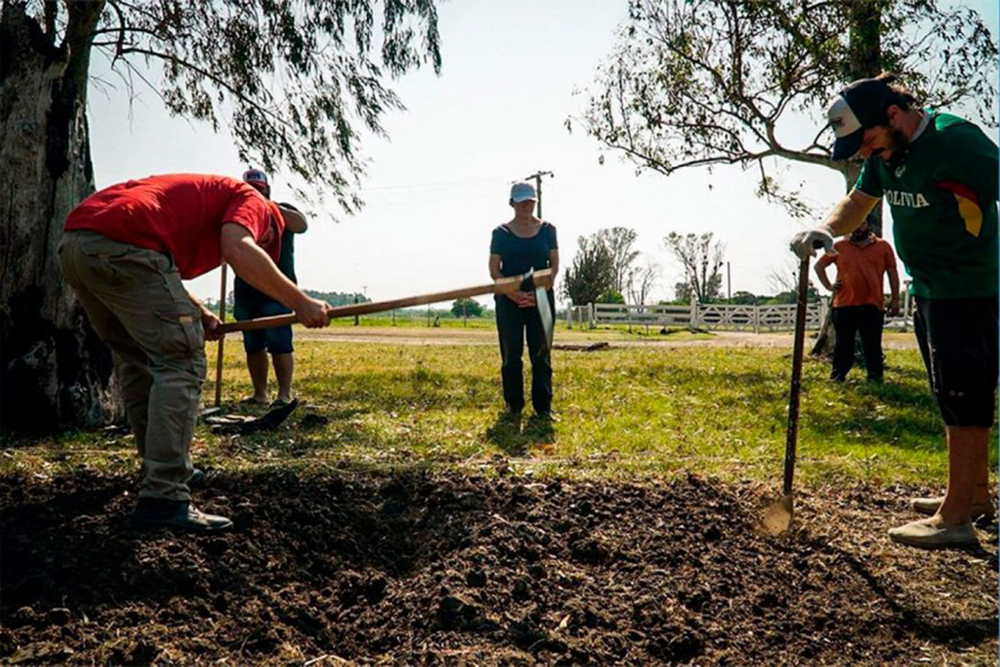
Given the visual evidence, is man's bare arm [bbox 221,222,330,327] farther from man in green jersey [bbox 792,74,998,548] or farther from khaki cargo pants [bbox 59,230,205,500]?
man in green jersey [bbox 792,74,998,548]

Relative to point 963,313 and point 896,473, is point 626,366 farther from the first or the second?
point 963,313

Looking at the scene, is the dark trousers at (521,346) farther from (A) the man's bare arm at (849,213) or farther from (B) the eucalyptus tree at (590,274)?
(B) the eucalyptus tree at (590,274)

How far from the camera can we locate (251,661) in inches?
100.0

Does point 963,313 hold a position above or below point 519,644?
above

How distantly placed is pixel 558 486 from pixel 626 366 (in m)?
7.65

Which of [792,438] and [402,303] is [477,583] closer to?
[402,303]

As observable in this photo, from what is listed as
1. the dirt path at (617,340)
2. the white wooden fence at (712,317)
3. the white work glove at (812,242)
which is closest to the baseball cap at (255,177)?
the white work glove at (812,242)

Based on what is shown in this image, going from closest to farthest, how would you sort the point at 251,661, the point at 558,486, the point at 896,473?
1. the point at 251,661
2. the point at 558,486
3. the point at 896,473

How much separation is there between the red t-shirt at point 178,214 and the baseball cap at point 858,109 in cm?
272

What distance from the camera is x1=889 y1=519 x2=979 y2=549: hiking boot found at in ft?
11.4

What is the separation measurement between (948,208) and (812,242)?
610mm

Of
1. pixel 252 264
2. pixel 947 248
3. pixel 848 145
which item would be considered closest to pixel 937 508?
pixel 947 248

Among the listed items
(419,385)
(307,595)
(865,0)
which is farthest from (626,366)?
(307,595)

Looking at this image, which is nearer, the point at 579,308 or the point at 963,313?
the point at 963,313
